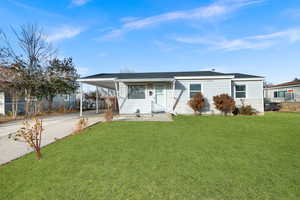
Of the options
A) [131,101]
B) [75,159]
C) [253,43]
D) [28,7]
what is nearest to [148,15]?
[131,101]

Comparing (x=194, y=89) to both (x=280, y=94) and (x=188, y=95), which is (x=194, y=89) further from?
(x=280, y=94)

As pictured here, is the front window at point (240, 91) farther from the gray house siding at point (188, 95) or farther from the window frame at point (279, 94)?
the window frame at point (279, 94)

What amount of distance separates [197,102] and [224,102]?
6.27 feet

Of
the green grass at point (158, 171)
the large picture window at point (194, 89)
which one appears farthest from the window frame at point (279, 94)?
the green grass at point (158, 171)

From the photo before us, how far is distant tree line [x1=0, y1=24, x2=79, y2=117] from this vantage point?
11898 mm

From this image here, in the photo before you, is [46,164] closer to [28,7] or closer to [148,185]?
[148,185]

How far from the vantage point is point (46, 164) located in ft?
11.1

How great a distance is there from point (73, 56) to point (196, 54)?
14.2m

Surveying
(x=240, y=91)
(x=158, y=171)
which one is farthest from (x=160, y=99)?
(x=158, y=171)

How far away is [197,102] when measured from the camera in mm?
11070

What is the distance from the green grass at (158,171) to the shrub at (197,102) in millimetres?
6292

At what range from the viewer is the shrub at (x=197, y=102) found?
436 inches

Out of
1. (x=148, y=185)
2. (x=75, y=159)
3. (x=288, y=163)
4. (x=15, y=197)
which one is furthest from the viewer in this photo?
(x=75, y=159)

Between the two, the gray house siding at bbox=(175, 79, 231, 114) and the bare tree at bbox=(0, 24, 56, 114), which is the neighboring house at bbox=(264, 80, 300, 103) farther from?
the bare tree at bbox=(0, 24, 56, 114)
